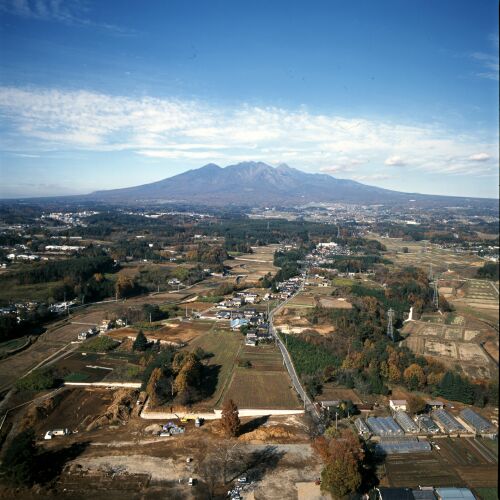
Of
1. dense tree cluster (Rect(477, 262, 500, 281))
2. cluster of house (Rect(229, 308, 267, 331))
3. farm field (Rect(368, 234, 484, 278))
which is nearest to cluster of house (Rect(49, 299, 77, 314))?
cluster of house (Rect(229, 308, 267, 331))

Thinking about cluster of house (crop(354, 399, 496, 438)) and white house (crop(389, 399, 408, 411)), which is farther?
white house (crop(389, 399, 408, 411))

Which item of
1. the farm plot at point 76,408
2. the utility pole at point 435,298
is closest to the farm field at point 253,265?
the utility pole at point 435,298

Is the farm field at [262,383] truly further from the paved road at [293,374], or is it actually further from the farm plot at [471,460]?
the farm plot at [471,460]

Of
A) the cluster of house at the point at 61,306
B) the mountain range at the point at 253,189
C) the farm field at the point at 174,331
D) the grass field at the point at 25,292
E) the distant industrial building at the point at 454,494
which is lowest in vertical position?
the distant industrial building at the point at 454,494

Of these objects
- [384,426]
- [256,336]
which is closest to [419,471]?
[384,426]

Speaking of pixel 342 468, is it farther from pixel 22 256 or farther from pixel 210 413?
pixel 22 256

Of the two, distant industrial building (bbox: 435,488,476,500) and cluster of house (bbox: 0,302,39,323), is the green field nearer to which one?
cluster of house (bbox: 0,302,39,323)
